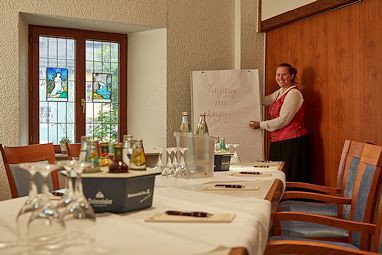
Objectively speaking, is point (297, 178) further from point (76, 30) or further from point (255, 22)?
point (76, 30)

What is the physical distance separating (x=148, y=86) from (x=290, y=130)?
5.35ft

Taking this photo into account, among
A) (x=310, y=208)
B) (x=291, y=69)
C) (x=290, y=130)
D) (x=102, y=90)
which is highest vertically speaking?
(x=291, y=69)

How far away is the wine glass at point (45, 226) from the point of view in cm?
117

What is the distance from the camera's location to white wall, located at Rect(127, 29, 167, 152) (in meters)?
5.59

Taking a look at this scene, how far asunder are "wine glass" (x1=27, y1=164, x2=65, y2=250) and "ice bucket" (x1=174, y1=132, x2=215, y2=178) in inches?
59.4

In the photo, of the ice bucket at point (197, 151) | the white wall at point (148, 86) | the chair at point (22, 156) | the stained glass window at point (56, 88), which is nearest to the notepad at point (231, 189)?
the ice bucket at point (197, 151)

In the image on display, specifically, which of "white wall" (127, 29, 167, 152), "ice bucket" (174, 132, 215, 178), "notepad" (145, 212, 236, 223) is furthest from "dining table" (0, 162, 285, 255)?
"white wall" (127, 29, 167, 152)

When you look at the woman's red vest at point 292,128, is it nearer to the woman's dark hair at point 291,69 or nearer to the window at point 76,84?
the woman's dark hair at point 291,69

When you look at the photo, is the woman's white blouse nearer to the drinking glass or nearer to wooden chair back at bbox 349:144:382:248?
wooden chair back at bbox 349:144:382:248

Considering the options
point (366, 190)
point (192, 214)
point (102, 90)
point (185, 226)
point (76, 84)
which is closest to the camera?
point (185, 226)

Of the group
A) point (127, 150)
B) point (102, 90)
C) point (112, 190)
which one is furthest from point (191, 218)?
point (102, 90)

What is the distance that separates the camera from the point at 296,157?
200 inches

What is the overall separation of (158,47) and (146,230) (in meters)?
4.42

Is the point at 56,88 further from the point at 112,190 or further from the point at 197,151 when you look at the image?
the point at 112,190
